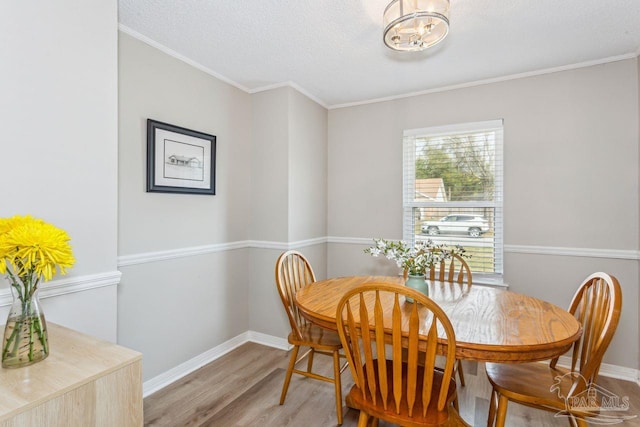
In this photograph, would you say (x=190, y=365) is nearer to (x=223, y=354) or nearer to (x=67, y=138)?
(x=223, y=354)

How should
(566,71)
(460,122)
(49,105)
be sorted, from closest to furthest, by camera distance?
(49,105) → (566,71) → (460,122)

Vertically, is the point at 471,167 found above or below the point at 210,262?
above

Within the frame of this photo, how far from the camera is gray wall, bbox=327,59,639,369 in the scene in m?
2.39

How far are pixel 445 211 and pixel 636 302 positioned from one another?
1516mm

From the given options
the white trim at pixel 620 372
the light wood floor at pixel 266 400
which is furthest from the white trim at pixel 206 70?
the white trim at pixel 620 372

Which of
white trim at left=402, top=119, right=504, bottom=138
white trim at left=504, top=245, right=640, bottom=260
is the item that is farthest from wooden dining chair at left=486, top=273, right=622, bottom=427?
white trim at left=402, top=119, right=504, bottom=138

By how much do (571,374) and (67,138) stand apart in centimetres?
262

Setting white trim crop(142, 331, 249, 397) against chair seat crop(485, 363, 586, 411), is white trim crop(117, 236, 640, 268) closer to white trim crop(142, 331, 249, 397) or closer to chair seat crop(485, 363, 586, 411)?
white trim crop(142, 331, 249, 397)

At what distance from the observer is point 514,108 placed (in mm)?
2760

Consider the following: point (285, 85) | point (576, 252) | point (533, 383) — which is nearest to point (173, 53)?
point (285, 85)

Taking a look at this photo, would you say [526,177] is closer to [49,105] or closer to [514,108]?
[514,108]

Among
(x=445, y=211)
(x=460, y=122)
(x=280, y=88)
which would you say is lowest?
(x=445, y=211)

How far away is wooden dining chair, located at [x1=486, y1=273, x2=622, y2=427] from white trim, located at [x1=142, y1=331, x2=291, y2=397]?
1.88 meters

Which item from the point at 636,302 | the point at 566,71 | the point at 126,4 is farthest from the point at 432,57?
the point at 636,302
